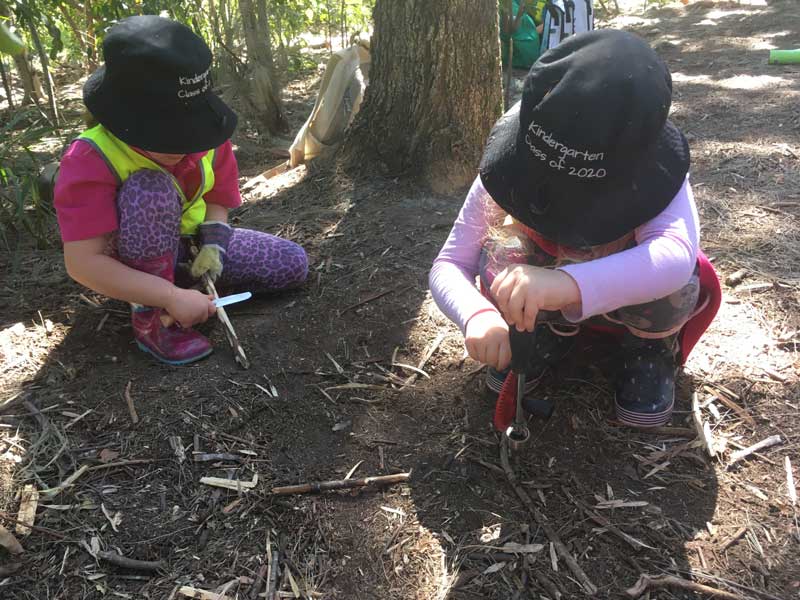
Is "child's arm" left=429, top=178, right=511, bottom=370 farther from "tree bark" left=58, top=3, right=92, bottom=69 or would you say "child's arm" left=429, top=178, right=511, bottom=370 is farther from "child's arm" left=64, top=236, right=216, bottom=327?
"tree bark" left=58, top=3, right=92, bottom=69

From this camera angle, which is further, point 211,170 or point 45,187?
point 45,187

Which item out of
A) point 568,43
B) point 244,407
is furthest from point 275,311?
point 568,43

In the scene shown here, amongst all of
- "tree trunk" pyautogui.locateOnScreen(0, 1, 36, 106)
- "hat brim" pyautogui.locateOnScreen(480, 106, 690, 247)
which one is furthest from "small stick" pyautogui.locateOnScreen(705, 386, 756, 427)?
"tree trunk" pyautogui.locateOnScreen(0, 1, 36, 106)

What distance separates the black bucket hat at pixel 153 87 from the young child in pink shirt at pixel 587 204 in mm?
887

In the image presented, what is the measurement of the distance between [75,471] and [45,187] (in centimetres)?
203

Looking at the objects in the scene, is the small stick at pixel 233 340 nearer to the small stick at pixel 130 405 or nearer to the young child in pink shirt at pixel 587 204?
the small stick at pixel 130 405

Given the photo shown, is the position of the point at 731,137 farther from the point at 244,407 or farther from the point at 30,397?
the point at 30,397

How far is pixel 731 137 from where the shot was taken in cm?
356

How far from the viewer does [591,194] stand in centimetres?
134

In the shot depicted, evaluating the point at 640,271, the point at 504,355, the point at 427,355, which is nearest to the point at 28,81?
the point at 427,355

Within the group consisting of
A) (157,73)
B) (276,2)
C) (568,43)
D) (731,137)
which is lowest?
(731,137)

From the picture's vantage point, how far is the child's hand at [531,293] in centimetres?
129

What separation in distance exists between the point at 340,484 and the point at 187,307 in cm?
75

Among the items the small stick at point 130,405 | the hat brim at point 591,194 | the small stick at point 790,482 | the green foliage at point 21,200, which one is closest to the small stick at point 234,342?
the small stick at point 130,405
